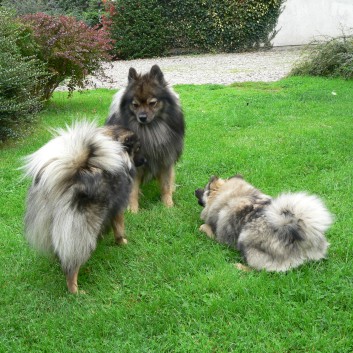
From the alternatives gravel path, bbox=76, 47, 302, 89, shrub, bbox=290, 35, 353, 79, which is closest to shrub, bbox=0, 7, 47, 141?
gravel path, bbox=76, 47, 302, 89

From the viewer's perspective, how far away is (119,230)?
12.8 feet

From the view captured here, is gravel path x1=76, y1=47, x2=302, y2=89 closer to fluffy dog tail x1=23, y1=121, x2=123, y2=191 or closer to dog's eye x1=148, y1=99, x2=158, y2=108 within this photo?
dog's eye x1=148, y1=99, x2=158, y2=108

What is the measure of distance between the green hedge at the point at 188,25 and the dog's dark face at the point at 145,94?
13.1m

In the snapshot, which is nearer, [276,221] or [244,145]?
[276,221]

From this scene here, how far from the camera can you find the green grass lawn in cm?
275

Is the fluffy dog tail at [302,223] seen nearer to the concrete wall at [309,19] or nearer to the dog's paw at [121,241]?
the dog's paw at [121,241]

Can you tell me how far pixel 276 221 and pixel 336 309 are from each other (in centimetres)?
73

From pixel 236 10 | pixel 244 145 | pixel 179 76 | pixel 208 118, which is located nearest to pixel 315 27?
pixel 236 10

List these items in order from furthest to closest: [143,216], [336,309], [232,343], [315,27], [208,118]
A: [315,27]
[208,118]
[143,216]
[336,309]
[232,343]

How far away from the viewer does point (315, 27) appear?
1889 centimetres

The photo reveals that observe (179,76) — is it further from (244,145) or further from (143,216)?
(143,216)

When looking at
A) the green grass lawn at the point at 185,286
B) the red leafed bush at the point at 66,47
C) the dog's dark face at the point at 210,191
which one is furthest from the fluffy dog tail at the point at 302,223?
the red leafed bush at the point at 66,47

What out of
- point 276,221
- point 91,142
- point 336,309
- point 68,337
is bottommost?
point 68,337

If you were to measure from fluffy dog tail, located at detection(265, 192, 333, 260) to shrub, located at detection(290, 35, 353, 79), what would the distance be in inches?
321
